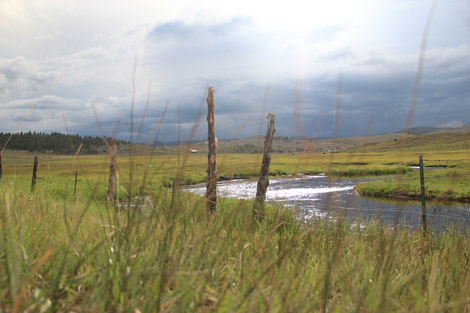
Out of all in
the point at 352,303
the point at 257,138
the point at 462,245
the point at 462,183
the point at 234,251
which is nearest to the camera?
the point at 352,303

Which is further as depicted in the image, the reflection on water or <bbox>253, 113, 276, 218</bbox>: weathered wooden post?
<bbox>253, 113, 276, 218</bbox>: weathered wooden post

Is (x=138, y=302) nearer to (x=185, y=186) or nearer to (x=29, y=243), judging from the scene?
(x=29, y=243)

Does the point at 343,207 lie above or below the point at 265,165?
below

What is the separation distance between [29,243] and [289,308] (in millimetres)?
1771

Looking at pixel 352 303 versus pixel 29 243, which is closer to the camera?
pixel 352 303

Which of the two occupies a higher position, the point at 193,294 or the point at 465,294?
the point at 193,294

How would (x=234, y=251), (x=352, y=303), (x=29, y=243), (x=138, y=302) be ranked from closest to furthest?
1. (x=138, y=302)
2. (x=352, y=303)
3. (x=29, y=243)
4. (x=234, y=251)

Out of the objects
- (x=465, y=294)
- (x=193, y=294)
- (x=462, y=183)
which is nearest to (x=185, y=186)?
(x=193, y=294)

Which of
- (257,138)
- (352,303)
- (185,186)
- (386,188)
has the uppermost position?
(257,138)

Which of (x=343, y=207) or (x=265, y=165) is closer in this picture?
(x=343, y=207)

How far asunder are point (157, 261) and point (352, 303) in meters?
1.19

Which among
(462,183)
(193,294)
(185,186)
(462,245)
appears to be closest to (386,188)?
(462,183)

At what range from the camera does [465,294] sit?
2490 millimetres

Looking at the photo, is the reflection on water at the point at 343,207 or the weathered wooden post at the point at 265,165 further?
the weathered wooden post at the point at 265,165
